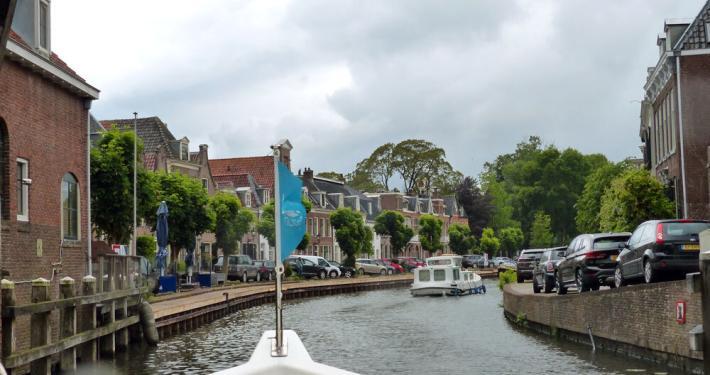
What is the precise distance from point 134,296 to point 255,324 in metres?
8.76

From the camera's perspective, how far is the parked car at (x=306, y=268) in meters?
66.1

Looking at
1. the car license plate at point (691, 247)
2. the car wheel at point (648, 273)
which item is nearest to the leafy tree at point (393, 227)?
the car wheel at point (648, 273)

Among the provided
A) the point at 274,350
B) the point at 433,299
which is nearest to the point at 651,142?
the point at 433,299

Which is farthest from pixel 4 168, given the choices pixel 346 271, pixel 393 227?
pixel 393 227

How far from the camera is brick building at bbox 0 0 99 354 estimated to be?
727 inches

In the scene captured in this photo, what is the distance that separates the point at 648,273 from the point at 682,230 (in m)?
1.08

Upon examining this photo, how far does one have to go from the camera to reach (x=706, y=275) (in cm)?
1252

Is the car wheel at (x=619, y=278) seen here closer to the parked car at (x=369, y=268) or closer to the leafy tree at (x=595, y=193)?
the leafy tree at (x=595, y=193)

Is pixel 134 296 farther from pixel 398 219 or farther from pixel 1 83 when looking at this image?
pixel 398 219

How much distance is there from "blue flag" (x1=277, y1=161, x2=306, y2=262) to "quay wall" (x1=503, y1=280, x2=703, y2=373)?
871 centimetres

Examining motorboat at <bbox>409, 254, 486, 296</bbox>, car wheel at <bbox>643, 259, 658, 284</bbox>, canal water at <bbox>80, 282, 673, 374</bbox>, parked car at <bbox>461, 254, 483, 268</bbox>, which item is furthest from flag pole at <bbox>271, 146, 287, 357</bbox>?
parked car at <bbox>461, 254, 483, 268</bbox>

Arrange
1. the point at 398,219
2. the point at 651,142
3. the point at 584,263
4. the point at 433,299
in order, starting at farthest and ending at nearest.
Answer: the point at 398,219 → the point at 433,299 → the point at 651,142 → the point at 584,263

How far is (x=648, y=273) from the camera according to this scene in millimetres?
19359

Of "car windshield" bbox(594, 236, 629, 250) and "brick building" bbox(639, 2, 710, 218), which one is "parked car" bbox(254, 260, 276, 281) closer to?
"brick building" bbox(639, 2, 710, 218)
